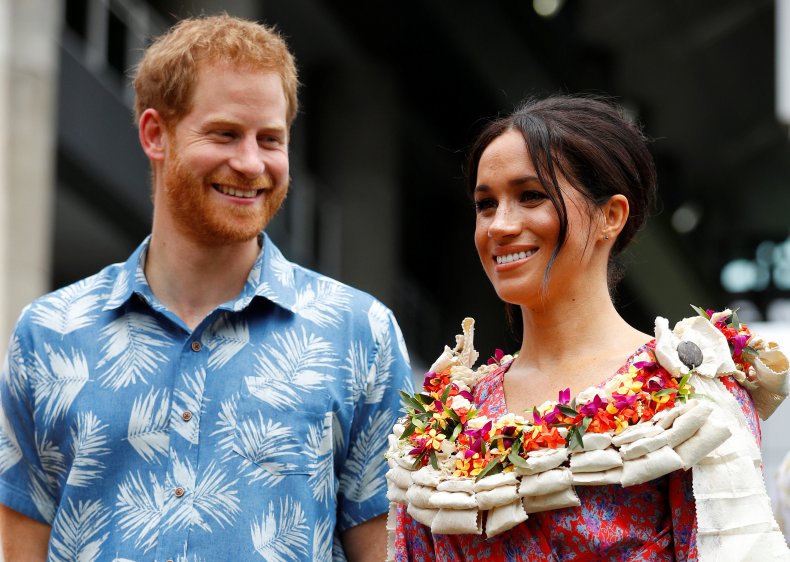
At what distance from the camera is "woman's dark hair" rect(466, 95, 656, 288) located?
342 cm

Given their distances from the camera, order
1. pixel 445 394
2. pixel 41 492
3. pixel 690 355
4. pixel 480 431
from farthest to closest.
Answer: pixel 41 492 < pixel 445 394 < pixel 480 431 < pixel 690 355

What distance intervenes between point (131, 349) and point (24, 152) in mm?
6051

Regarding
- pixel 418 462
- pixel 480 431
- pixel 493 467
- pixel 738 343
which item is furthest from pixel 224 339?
pixel 738 343

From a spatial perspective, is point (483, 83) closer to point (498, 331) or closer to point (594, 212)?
point (498, 331)

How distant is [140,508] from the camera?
12.8ft

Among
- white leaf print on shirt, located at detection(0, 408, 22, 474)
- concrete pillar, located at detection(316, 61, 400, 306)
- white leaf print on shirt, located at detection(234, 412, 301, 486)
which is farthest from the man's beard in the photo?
concrete pillar, located at detection(316, 61, 400, 306)

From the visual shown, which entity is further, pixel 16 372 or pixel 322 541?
pixel 16 372

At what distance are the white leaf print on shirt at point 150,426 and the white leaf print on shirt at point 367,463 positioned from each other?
56 cm

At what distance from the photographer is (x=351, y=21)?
50.9 ft

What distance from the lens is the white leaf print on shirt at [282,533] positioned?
12.7ft

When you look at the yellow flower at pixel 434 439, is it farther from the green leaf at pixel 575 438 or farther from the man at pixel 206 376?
the man at pixel 206 376

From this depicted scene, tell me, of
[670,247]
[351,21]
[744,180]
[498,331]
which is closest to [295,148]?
[351,21]

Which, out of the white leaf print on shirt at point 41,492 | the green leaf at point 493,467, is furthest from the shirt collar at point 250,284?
the green leaf at point 493,467

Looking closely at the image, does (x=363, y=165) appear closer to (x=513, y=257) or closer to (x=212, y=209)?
(x=212, y=209)
